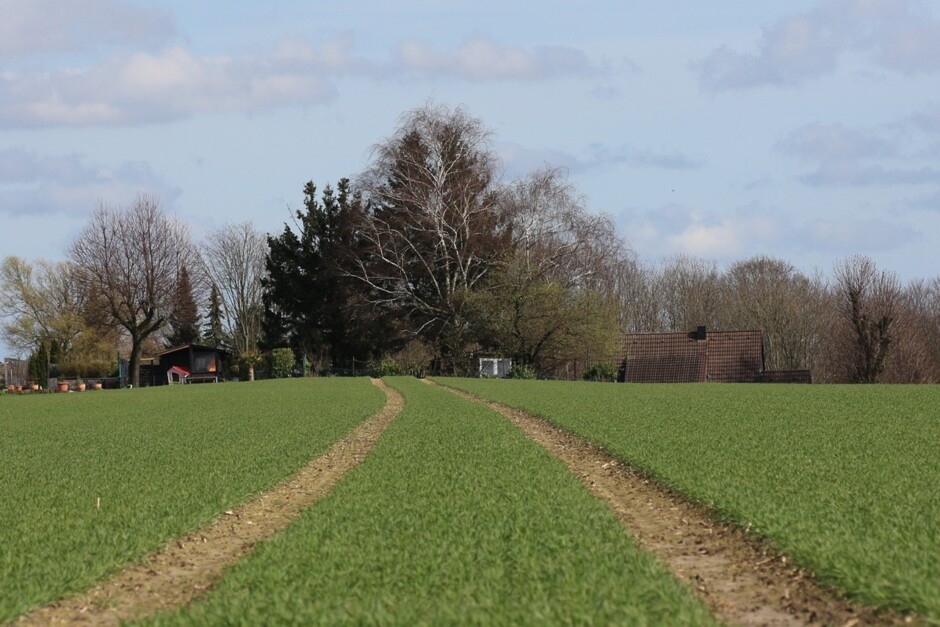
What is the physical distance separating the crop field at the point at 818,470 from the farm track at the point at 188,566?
5.16 meters

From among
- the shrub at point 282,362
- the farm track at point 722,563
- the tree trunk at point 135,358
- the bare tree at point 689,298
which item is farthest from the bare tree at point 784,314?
the farm track at point 722,563

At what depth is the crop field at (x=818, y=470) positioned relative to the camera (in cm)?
795

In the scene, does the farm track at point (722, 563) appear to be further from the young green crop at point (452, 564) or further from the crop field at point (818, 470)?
the young green crop at point (452, 564)

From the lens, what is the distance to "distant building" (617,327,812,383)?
71688 mm

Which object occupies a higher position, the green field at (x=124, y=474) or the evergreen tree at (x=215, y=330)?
the evergreen tree at (x=215, y=330)

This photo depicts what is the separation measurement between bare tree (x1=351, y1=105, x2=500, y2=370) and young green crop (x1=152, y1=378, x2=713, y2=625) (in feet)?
172

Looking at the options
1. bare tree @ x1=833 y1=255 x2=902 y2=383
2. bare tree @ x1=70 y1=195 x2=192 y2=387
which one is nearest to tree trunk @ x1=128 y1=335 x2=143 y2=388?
bare tree @ x1=70 y1=195 x2=192 y2=387

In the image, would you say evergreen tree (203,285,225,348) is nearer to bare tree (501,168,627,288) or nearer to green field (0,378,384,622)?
bare tree (501,168,627,288)

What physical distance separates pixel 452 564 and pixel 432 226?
5804cm

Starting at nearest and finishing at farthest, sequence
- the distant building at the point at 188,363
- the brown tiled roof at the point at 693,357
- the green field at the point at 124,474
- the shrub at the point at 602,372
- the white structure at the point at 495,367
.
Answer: the green field at the point at 124,474 → the white structure at the point at 495,367 → the shrub at the point at 602,372 → the brown tiled roof at the point at 693,357 → the distant building at the point at 188,363

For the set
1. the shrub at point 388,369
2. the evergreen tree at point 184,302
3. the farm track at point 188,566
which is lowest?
the farm track at point 188,566

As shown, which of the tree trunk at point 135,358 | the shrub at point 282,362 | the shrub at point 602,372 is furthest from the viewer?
the shrub at point 602,372

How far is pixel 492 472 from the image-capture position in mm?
14469

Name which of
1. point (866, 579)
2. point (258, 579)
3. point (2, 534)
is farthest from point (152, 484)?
point (866, 579)
